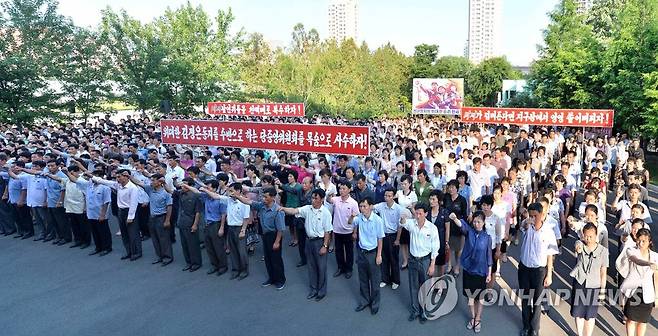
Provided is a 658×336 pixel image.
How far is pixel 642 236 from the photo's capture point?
3.99 meters

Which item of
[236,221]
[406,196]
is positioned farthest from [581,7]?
[236,221]

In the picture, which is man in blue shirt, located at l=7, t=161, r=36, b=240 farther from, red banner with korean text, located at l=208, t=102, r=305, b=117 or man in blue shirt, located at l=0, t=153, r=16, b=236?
red banner with korean text, located at l=208, t=102, r=305, b=117

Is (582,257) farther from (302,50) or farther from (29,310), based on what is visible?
(302,50)

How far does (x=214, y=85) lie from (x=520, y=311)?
19023 millimetres

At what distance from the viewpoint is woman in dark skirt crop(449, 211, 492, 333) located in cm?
439

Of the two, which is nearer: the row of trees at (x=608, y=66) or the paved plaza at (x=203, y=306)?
the paved plaza at (x=203, y=306)

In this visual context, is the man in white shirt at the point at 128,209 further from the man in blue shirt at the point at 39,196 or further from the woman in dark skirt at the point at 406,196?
the woman in dark skirt at the point at 406,196

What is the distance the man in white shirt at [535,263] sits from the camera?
4312 mm

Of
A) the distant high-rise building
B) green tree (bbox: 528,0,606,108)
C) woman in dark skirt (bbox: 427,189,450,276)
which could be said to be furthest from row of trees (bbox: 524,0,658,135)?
woman in dark skirt (bbox: 427,189,450,276)

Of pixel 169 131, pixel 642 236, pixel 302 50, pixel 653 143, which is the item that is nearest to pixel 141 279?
pixel 169 131

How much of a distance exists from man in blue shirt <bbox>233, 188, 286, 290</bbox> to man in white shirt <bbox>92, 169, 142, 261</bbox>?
1.98m

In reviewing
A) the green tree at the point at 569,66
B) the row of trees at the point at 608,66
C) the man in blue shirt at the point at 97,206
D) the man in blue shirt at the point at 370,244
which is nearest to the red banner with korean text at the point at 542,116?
the row of trees at the point at 608,66

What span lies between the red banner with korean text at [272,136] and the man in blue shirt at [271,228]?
1.64 meters

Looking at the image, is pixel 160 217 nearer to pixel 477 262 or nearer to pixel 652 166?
pixel 477 262
